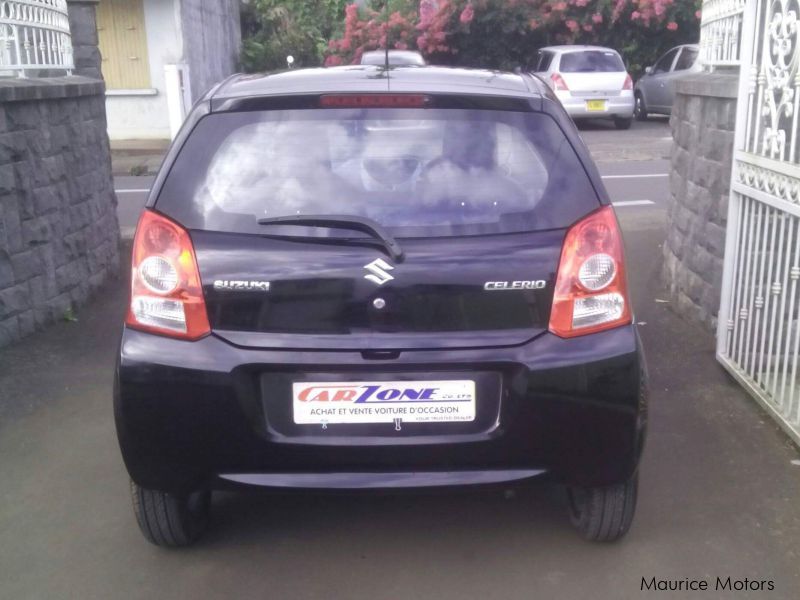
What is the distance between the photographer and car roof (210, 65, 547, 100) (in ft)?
11.1

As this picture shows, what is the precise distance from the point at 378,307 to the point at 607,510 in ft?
3.80

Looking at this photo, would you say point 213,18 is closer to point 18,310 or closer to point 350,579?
point 18,310

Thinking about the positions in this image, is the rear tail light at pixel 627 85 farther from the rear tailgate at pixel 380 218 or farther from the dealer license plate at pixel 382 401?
the dealer license plate at pixel 382 401

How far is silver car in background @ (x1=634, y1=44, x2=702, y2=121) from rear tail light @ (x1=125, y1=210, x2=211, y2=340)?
18194 millimetres

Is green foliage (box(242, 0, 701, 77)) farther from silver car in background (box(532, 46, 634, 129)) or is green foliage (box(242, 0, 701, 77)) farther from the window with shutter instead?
the window with shutter

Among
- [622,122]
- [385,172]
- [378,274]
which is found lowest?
[622,122]

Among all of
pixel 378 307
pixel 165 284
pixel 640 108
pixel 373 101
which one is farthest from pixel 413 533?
pixel 640 108

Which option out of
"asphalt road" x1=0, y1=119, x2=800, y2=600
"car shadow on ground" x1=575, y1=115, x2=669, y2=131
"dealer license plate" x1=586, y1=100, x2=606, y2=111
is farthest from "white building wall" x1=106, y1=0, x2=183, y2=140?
"asphalt road" x1=0, y1=119, x2=800, y2=600

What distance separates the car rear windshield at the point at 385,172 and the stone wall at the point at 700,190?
8.52ft

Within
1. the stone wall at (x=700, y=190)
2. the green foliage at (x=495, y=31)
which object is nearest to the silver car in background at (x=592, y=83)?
the green foliage at (x=495, y=31)

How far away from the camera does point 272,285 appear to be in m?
3.12

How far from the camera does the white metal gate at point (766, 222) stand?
441 cm

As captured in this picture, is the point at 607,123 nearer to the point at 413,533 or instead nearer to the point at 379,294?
the point at 413,533

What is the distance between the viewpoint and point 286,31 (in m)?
25.6
